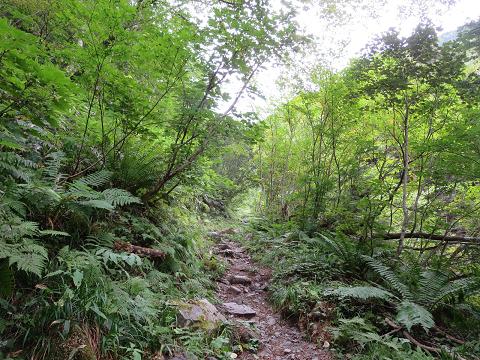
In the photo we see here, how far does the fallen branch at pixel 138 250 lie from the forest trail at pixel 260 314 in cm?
135

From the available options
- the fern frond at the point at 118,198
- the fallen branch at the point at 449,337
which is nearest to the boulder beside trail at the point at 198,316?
the fern frond at the point at 118,198

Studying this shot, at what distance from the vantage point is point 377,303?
4.70m

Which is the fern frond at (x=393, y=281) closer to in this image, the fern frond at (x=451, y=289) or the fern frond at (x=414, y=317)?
A: the fern frond at (x=451, y=289)

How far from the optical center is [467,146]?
5.09m

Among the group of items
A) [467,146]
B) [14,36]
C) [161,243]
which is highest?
[467,146]

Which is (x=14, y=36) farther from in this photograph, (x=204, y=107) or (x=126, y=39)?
(x=204, y=107)

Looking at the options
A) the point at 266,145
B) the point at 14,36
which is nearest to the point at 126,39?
the point at 14,36

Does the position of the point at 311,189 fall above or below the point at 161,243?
above

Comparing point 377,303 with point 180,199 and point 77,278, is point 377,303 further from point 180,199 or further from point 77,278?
point 180,199

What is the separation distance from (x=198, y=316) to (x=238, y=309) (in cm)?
134

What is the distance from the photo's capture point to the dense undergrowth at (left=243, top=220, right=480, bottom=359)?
3775 mm

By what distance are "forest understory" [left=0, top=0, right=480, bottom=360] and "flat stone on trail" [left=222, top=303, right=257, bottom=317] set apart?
0.04 meters

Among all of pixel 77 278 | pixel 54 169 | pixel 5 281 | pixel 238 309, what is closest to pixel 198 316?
pixel 238 309

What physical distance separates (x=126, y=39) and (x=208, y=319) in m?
3.60
